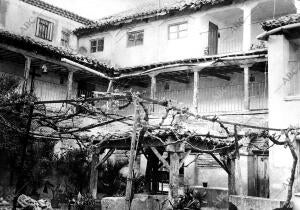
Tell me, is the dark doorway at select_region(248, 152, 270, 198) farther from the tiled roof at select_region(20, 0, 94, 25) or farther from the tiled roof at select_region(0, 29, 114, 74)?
the tiled roof at select_region(20, 0, 94, 25)

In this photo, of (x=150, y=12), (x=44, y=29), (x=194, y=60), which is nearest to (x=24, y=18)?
(x=44, y=29)

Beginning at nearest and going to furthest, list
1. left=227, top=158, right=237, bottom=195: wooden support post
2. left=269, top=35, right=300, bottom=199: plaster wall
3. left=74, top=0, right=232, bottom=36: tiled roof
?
1. left=269, top=35, right=300, bottom=199: plaster wall
2. left=227, top=158, right=237, bottom=195: wooden support post
3. left=74, top=0, right=232, bottom=36: tiled roof

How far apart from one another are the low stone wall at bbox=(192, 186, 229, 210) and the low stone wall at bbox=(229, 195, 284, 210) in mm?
3617

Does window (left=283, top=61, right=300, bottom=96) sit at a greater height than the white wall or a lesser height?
lesser

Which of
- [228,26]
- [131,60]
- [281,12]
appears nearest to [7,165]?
[131,60]

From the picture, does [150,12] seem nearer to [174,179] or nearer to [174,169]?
[174,169]

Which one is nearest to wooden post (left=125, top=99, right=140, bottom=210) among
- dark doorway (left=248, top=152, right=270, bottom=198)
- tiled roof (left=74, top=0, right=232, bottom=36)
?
dark doorway (left=248, top=152, right=270, bottom=198)

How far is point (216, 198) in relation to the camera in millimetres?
17969

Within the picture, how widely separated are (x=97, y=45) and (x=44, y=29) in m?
3.56

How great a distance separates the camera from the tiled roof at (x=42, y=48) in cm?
1898

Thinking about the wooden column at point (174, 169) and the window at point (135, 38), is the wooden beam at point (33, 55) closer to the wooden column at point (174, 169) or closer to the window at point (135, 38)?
the window at point (135, 38)

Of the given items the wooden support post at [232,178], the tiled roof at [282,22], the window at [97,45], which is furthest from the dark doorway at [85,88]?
Result: the tiled roof at [282,22]

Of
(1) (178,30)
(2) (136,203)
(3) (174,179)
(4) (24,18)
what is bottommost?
(2) (136,203)

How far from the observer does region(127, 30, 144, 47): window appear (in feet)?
82.5
